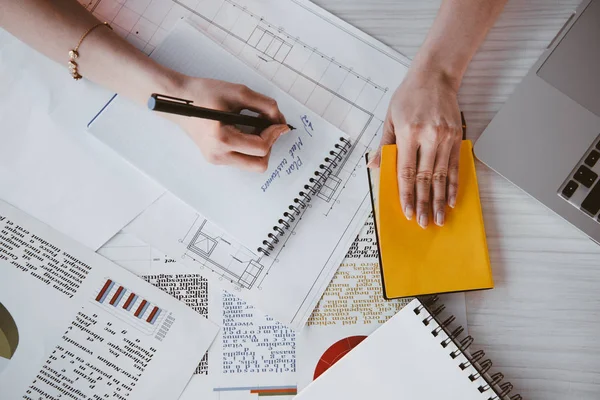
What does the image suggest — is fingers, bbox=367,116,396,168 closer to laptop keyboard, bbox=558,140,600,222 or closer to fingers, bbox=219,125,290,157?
fingers, bbox=219,125,290,157

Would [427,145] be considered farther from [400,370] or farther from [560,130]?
[400,370]

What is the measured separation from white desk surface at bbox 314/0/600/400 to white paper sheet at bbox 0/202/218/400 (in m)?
0.45

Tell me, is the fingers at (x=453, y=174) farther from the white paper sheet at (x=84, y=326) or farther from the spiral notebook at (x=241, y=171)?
the white paper sheet at (x=84, y=326)

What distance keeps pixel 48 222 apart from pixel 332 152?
47 centimetres

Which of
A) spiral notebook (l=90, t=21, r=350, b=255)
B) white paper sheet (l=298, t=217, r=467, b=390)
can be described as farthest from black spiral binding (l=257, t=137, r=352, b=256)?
white paper sheet (l=298, t=217, r=467, b=390)

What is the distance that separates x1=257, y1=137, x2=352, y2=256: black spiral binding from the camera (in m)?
0.74

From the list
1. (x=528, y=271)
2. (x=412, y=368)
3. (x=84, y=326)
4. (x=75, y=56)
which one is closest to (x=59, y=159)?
(x=75, y=56)

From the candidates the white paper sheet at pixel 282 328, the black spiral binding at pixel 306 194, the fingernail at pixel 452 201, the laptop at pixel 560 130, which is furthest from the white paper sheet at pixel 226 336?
the laptop at pixel 560 130

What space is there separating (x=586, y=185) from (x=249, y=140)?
493 millimetres

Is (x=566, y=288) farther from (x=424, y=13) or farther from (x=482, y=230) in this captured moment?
(x=424, y=13)

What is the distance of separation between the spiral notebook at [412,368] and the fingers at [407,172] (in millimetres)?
150

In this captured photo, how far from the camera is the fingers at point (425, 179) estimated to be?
2.31ft

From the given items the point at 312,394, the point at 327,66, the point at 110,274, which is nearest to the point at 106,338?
the point at 110,274

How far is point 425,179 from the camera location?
710mm
